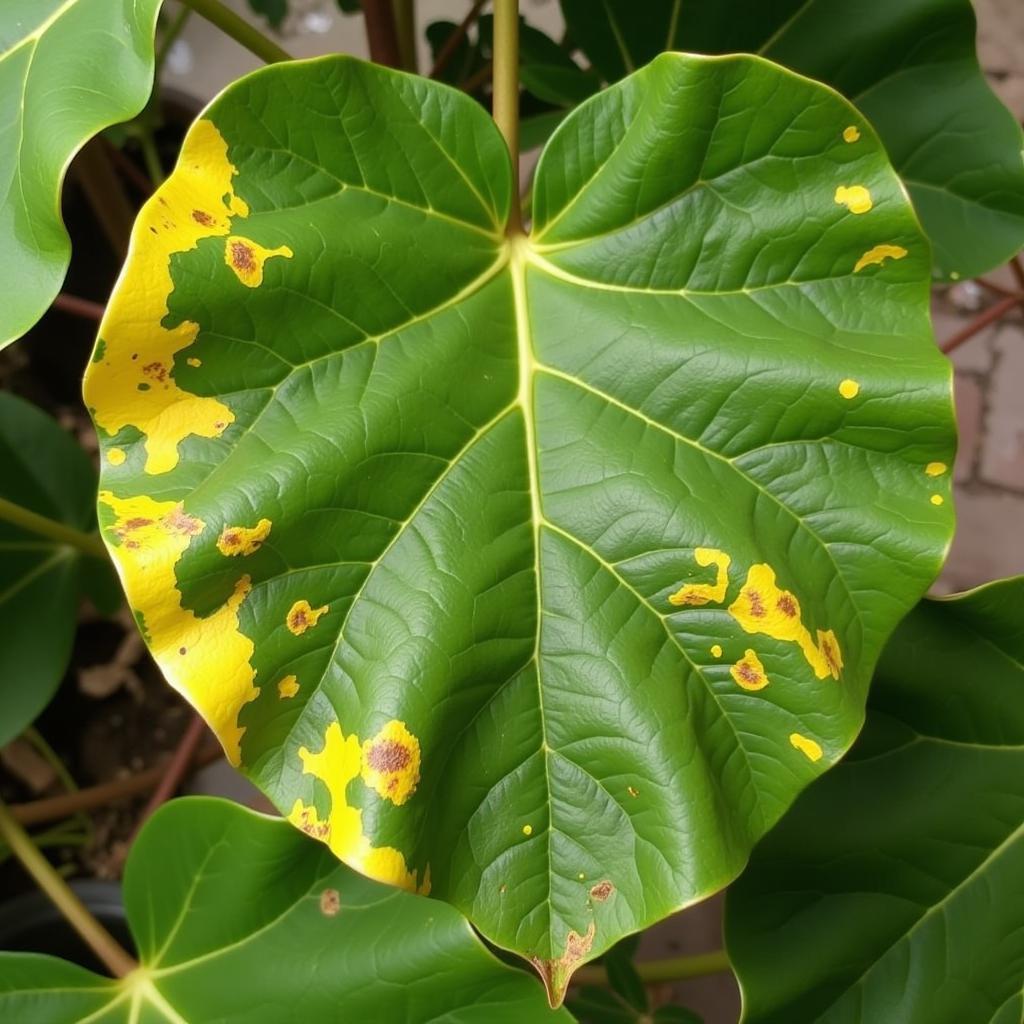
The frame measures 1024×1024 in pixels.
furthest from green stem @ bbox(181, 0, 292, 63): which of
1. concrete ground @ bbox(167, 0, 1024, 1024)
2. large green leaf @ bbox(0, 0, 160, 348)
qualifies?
concrete ground @ bbox(167, 0, 1024, 1024)

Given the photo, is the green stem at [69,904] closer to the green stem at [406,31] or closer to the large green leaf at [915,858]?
the large green leaf at [915,858]

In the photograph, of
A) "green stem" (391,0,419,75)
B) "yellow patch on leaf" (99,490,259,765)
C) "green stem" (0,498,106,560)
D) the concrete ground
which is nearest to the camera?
"yellow patch on leaf" (99,490,259,765)

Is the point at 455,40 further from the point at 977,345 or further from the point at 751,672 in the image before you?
the point at 977,345

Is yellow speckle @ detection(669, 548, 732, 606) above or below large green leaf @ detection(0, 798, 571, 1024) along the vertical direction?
above

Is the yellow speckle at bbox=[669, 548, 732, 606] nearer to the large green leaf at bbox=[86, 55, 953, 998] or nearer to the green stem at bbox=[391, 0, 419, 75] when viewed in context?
the large green leaf at bbox=[86, 55, 953, 998]

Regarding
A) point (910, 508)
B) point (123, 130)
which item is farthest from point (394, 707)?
point (123, 130)
